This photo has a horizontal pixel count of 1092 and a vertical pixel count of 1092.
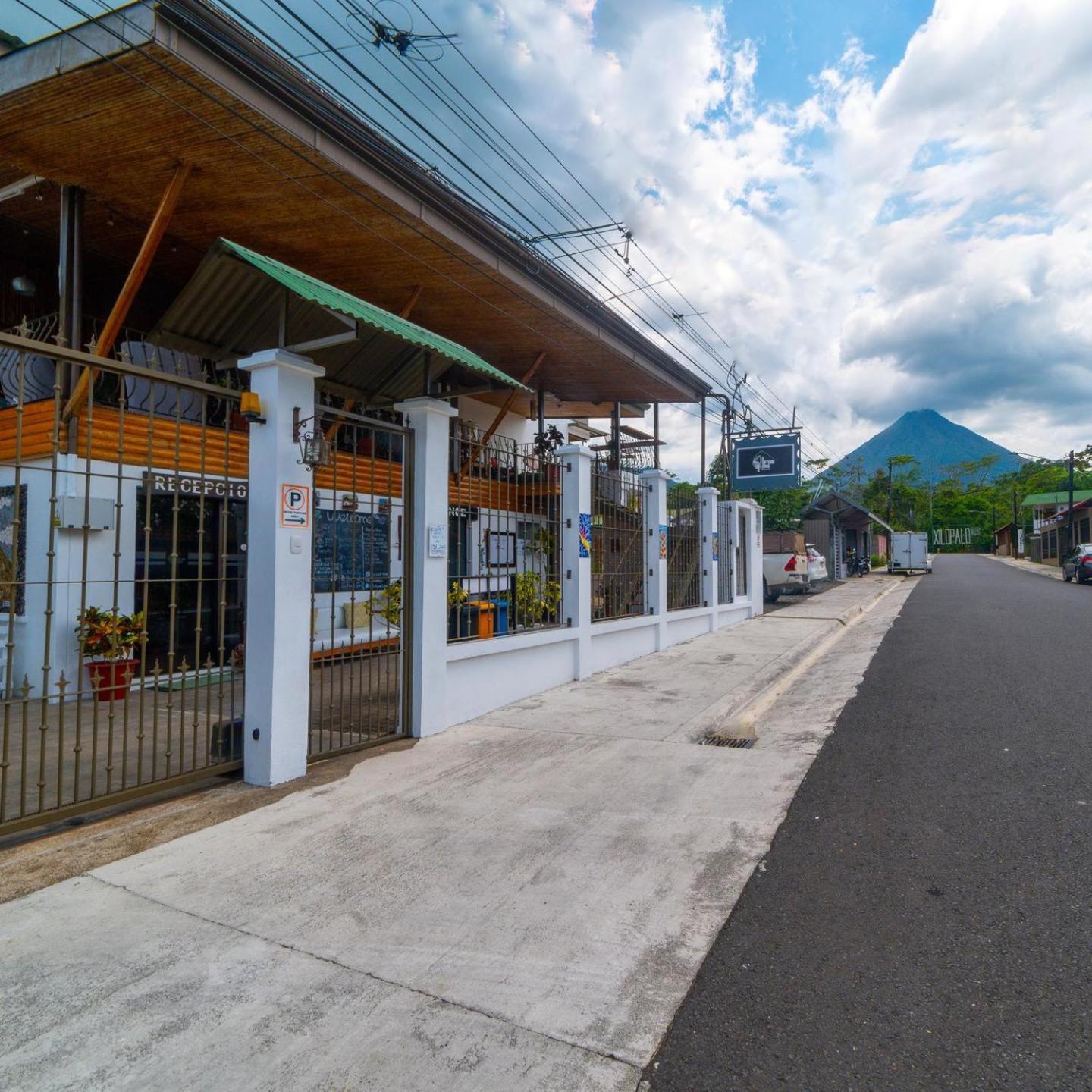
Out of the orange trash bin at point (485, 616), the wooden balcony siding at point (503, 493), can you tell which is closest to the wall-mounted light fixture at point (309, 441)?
the wooden balcony siding at point (503, 493)

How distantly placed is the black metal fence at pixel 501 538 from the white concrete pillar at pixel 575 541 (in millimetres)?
81

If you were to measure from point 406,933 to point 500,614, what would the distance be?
4613 mm

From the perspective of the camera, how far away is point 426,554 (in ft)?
19.2

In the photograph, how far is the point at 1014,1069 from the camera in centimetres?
207

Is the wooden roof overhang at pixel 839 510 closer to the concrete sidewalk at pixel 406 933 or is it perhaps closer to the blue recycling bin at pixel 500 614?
the blue recycling bin at pixel 500 614

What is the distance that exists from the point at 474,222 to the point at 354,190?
6.34 feet

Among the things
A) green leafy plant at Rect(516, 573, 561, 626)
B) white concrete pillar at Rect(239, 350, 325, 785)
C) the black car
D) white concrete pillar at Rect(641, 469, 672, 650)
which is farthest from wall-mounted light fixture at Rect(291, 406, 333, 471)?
Result: the black car

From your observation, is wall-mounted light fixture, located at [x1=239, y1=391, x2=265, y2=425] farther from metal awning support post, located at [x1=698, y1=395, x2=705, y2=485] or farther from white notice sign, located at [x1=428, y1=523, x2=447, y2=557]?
metal awning support post, located at [x1=698, y1=395, x2=705, y2=485]

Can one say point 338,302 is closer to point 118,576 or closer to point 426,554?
point 426,554

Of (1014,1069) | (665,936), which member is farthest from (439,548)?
(1014,1069)

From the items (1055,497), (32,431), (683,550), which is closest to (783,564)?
(683,550)

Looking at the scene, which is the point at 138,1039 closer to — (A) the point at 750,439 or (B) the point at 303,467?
(B) the point at 303,467

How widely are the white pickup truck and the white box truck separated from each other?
64.5ft

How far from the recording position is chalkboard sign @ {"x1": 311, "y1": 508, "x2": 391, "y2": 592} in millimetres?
5145
